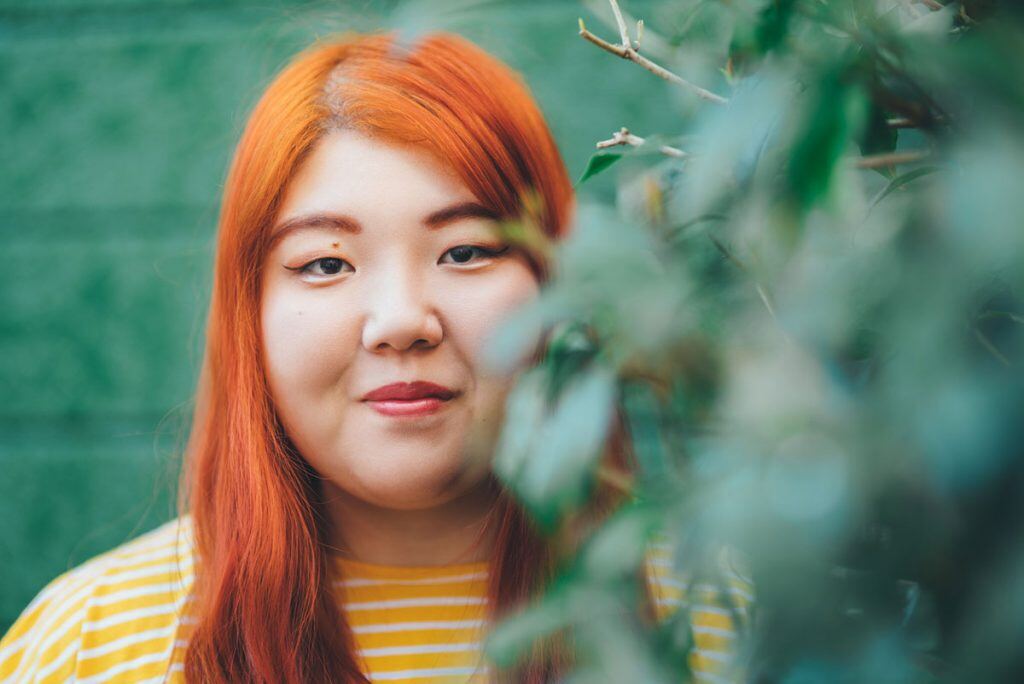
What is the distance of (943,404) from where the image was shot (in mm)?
347

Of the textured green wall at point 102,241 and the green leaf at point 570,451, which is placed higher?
the textured green wall at point 102,241

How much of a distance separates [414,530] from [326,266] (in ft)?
1.04

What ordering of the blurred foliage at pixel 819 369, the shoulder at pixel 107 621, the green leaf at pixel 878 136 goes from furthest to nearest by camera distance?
the shoulder at pixel 107 621, the green leaf at pixel 878 136, the blurred foliage at pixel 819 369

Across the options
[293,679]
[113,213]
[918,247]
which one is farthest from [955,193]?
[113,213]

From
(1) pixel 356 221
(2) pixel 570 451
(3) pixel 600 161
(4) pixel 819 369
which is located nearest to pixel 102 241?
(1) pixel 356 221

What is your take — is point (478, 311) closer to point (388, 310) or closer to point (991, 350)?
point (388, 310)

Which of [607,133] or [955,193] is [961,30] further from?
[607,133]

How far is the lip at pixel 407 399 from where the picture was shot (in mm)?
884

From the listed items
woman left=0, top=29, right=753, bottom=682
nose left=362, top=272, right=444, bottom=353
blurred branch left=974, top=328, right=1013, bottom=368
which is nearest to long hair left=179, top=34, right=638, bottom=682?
woman left=0, top=29, right=753, bottom=682

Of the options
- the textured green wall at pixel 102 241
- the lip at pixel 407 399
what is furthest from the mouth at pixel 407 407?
the textured green wall at pixel 102 241

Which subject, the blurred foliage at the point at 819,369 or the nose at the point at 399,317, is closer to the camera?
the blurred foliage at the point at 819,369

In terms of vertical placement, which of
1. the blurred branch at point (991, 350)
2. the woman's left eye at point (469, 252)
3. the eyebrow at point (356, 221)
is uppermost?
the eyebrow at point (356, 221)

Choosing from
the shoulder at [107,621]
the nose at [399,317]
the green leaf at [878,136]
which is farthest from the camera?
the shoulder at [107,621]

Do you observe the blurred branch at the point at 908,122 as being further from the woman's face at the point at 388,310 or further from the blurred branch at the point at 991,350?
the woman's face at the point at 388,310
